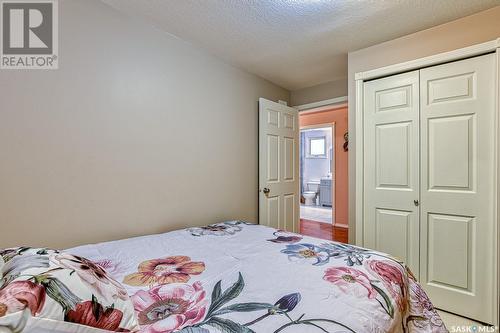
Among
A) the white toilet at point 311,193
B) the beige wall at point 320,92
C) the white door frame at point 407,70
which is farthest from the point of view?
the white toilet at point 311,193

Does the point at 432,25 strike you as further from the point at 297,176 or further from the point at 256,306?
the point at 256,306

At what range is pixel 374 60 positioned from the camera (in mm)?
2416

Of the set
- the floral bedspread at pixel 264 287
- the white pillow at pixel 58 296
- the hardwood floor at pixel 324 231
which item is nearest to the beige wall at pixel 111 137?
the floral bedspread at pixel 264 287

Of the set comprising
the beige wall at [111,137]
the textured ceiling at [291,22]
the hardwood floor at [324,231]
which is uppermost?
the textured ceiling at [291,22]

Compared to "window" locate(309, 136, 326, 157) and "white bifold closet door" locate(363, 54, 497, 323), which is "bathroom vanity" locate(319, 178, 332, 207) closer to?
"window" locate(309, 136, 326, 157)

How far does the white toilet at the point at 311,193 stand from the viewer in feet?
24.2

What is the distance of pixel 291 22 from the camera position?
2025 mm

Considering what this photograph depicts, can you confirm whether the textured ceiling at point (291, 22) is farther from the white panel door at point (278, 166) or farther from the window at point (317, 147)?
the window at point (317, 147)

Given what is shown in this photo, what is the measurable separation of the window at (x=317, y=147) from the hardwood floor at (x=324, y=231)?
289cm

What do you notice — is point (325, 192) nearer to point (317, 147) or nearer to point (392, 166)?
point (317, 147)

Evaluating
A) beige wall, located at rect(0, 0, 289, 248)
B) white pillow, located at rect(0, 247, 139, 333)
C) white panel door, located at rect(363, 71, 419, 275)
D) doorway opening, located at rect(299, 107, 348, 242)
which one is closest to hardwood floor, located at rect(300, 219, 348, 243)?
doorway opening, located at rect(299, 107, 348, 242)

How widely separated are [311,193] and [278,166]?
14.7 feet

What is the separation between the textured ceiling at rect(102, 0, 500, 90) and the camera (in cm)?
181

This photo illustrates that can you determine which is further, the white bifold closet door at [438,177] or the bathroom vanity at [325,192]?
the bathroom vanity at [325,192]
